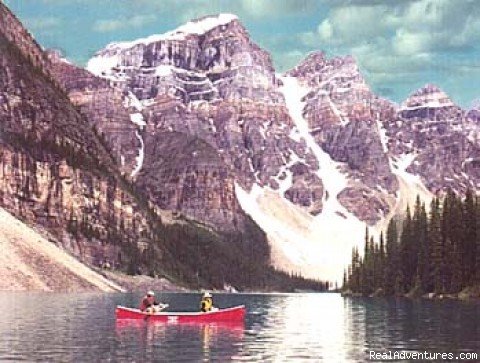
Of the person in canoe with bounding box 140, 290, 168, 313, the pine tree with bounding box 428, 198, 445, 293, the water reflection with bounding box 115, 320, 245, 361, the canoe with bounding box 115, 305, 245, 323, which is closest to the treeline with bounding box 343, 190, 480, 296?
the pine tree with bounding box 428, 198, 445, 293

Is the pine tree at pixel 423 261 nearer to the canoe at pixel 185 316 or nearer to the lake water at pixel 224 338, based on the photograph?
the lake water at pixel 224 338

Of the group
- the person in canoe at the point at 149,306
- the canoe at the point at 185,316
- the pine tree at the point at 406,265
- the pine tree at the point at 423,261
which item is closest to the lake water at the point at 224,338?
the canoe at the point at 185,316

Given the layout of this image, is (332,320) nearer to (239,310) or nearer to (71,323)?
(239,310)

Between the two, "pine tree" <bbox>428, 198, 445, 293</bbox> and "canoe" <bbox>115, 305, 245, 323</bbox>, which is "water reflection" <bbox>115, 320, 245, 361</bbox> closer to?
"canoe" <bbox>115, 305, 245, 323</bbox>

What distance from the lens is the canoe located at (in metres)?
88.2

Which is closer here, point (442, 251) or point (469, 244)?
point (469, 244)

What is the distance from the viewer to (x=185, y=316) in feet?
293

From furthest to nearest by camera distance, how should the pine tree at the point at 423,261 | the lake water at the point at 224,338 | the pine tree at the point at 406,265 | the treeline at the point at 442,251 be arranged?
the pine tree at the point at 406,265
the pine tree at the point at 423,261
the treeline at the point at 442,251
the lake water at the point at 224,338

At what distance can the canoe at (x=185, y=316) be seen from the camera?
290 ft

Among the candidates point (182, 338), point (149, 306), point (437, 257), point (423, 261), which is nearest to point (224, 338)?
point (182, 338)

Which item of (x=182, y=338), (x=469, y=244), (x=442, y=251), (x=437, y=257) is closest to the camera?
(x=182, y=338)

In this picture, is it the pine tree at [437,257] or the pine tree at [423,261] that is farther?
the pine tree at [423,261]

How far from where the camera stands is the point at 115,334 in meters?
74.5

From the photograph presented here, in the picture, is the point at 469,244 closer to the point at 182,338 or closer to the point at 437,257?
the point at 437,257
